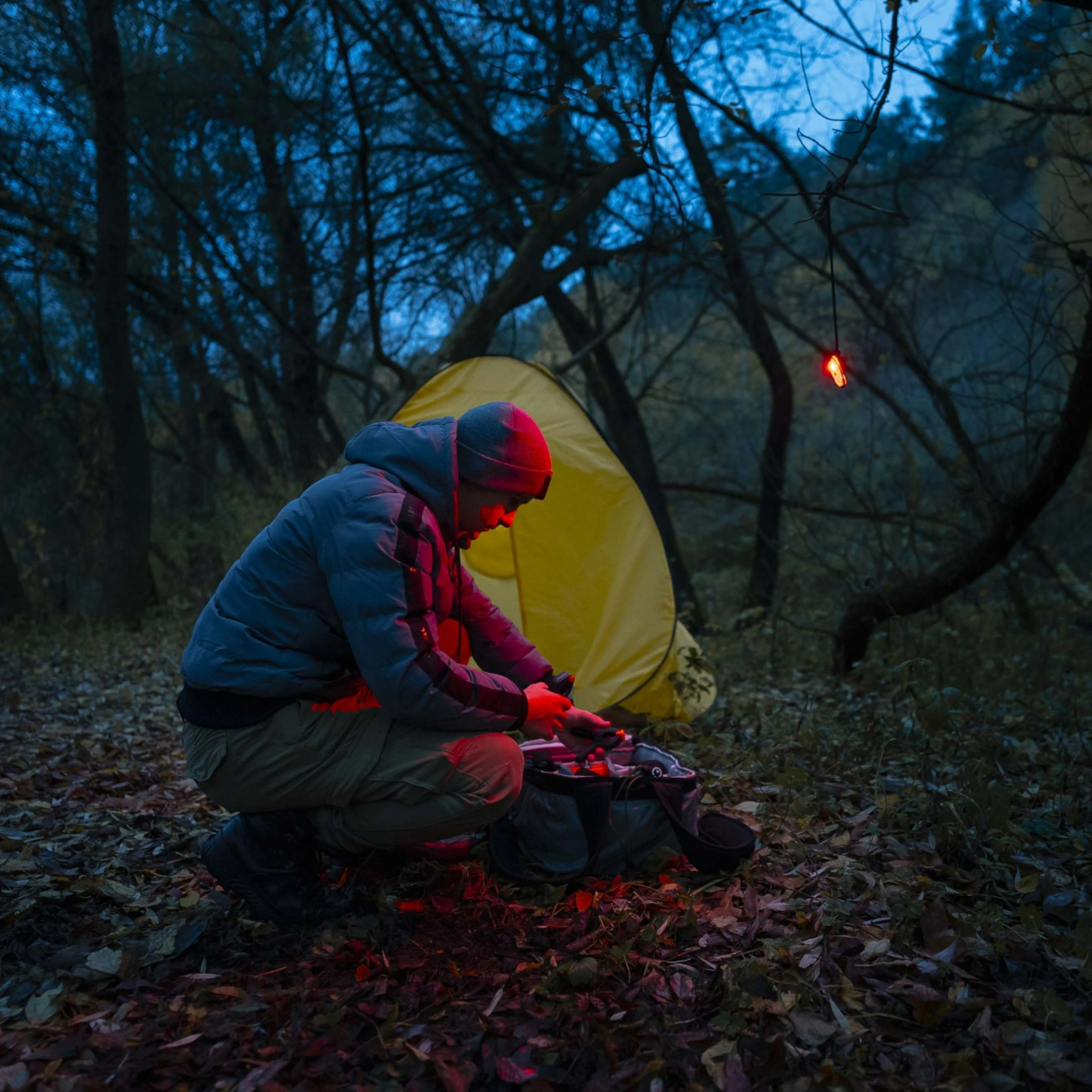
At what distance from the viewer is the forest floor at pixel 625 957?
1995 mm

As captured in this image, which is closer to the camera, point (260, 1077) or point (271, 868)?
point (260, 1077)

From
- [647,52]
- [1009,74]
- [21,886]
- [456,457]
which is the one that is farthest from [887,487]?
[21,886]

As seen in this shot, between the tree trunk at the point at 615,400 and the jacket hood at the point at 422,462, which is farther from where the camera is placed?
the tree trunk at the point at 615,400

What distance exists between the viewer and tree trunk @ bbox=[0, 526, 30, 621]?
8.73 m

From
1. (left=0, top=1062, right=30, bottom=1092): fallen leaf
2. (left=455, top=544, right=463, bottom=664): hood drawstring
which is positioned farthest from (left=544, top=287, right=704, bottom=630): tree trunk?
(left=0, top=1062, right=30, bottom=1092): fallen leaf

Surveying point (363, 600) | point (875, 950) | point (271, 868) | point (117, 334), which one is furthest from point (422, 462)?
point (117, 334)

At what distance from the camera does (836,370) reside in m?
2.69

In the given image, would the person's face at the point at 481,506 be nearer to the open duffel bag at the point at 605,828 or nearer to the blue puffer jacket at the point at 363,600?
the blue puffer jacket at the point at 363,600

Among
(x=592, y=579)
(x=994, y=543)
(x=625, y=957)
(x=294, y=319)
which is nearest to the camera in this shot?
(x=625, y=957)

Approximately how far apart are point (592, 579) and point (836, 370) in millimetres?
2207

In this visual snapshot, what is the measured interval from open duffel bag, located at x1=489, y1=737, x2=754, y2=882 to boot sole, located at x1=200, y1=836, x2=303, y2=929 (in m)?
0.67

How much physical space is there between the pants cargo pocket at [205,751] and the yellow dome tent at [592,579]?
2212 mm

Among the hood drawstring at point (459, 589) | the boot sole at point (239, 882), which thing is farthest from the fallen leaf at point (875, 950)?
the boot sole at point (239, 882)

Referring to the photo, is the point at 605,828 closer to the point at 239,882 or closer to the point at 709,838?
the point at 709,838
